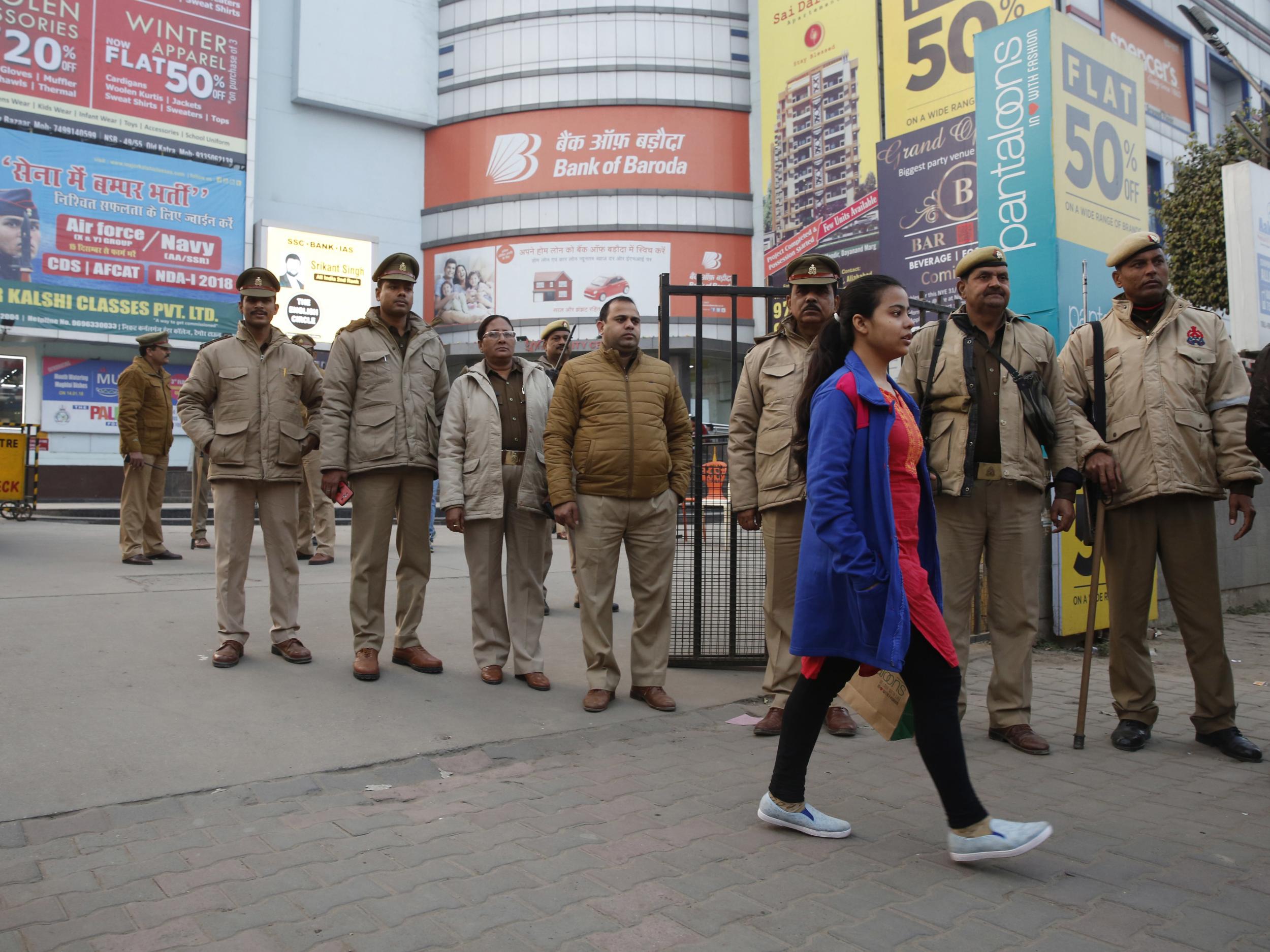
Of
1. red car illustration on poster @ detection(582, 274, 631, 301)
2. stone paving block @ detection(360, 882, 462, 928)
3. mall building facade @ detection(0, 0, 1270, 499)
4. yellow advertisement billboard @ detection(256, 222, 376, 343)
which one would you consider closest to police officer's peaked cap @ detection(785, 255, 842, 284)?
stone paving block @ detection(360, 882, 462, 928)

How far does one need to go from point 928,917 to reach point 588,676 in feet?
8.37

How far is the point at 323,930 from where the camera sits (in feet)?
8.27

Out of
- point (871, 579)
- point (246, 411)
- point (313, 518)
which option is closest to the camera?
point (871, 579)

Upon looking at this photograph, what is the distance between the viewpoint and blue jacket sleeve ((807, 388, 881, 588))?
2945 millimetres

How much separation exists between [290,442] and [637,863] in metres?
3.49

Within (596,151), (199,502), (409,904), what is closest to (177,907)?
(409,904)

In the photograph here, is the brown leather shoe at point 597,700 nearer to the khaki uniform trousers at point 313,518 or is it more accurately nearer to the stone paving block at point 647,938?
the stone paving block at point 647,938

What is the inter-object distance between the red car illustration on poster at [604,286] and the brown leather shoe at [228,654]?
110 ft

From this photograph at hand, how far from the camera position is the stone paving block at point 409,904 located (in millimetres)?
2596

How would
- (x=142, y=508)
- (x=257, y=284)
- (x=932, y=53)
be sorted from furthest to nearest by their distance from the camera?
1. (x=932, y=53)
2. (x=142, y=508)
3. (x=257, y=284)

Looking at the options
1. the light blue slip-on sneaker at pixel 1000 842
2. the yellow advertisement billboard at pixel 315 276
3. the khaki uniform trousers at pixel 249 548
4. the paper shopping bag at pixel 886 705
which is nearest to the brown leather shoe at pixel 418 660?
the khaki uniform trousers at pixel 249 548

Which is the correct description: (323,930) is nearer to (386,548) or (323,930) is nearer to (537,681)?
(537,681)

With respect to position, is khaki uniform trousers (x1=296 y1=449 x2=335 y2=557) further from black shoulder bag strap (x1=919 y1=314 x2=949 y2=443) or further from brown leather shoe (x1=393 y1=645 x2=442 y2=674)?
black shoulder bag strap (x1=919 y1=314 x2=949 y2=443)

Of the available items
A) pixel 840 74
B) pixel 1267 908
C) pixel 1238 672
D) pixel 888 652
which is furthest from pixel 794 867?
pixel 840 74
